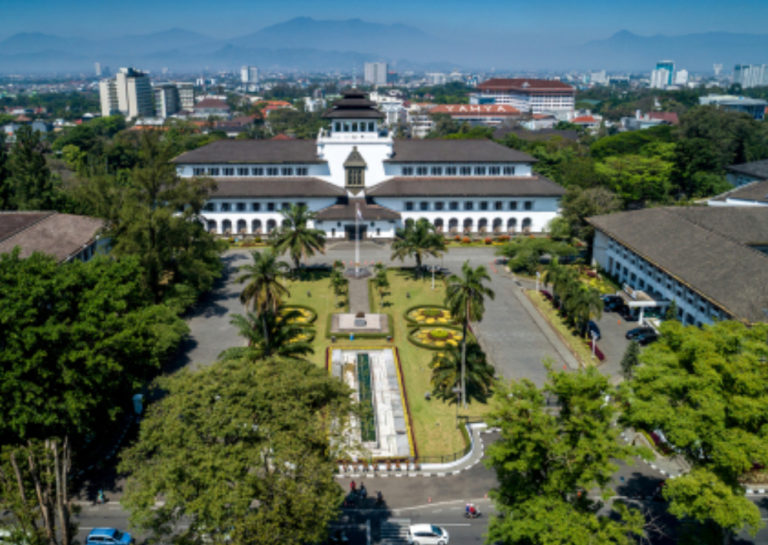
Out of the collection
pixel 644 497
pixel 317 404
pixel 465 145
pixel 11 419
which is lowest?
pixel 644 497

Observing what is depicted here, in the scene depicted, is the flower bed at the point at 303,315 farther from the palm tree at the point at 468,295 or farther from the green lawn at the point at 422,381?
the palm tree at the point at 468,295

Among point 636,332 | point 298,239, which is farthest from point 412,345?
point 636,332

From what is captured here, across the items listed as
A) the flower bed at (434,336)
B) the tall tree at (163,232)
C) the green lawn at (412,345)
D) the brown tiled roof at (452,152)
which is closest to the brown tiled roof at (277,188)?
the brown tiled roof at (452,152)

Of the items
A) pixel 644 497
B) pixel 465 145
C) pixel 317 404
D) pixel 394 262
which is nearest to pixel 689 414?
pixel 644 497

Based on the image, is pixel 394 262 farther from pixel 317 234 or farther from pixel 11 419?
pixel 11 419

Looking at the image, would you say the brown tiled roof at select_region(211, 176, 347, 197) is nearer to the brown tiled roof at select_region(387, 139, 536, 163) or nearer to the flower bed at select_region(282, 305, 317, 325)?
the brown tiled roof at select_region(387, 139, 536, 163)

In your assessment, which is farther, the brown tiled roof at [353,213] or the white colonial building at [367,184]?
the white colonial building at [367,184]

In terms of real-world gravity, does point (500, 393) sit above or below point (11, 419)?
above
